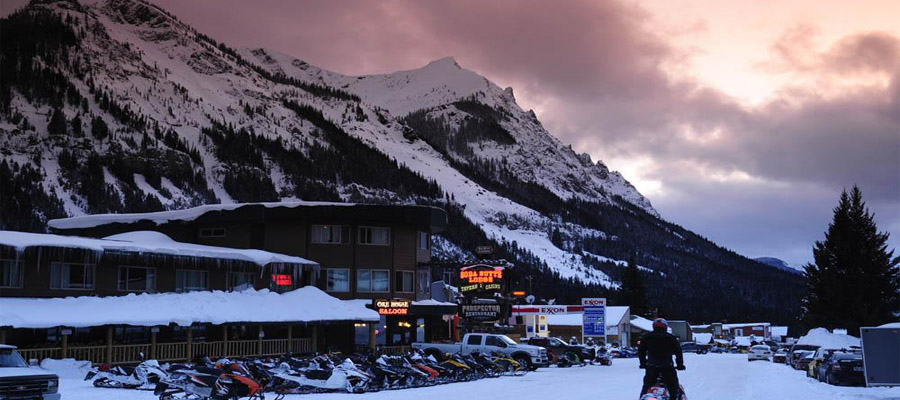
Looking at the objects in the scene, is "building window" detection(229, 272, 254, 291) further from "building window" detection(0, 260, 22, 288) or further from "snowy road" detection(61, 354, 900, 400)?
"snowy road" detection(61, 354, 900, 400)

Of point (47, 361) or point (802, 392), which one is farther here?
point (47, 361)

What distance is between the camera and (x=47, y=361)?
106 ft

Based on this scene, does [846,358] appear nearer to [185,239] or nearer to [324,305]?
[324,305]

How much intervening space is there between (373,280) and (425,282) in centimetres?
463

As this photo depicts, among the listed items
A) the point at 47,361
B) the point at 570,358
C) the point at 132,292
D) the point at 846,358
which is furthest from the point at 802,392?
the point at 132,292

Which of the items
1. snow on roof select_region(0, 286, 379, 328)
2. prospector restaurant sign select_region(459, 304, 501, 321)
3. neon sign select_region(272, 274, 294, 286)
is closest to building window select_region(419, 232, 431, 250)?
prospector restaurant sign select_region(459, 304, 501, 321)

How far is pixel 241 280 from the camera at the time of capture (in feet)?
169

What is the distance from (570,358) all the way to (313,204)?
18.8m

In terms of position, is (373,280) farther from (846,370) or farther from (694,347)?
(694,347)

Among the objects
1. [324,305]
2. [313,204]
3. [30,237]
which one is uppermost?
[313,204]

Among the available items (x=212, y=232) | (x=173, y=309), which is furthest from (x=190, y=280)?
(x=212, y=232)

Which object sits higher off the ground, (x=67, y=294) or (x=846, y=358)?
(x=67, y=294)

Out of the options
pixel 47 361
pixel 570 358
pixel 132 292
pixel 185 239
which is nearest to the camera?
pixel 47 361

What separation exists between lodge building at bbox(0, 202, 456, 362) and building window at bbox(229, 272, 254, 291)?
92mm
